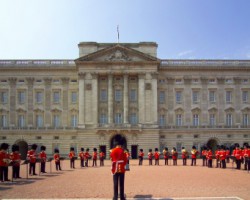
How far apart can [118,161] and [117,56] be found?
3912 cm

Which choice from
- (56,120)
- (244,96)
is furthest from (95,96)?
(244,96)

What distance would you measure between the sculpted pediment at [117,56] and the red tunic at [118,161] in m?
38.6

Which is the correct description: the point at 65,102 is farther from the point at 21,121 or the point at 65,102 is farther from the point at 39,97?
the point at 21,121

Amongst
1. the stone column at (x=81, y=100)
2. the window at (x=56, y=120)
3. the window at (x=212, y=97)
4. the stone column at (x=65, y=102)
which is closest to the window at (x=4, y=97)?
the window at (x=56, y=120)

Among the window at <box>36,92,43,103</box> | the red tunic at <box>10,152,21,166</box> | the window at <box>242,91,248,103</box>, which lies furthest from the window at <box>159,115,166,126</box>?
the red tunic at <box>10,152,21,166</box>

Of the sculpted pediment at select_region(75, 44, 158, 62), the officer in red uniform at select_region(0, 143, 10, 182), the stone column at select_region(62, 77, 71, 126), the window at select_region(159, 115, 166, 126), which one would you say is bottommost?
the officer in red uniform at select_region(0, 143, 10, 182)

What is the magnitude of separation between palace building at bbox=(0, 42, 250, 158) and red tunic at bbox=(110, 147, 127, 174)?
3676cm

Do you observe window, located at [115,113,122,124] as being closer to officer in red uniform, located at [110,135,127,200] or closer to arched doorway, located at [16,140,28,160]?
arched doorway, located at [16,140,28,160]

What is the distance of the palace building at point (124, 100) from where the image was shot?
50594mm

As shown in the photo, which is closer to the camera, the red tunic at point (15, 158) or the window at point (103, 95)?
the red tunic at point (15, 158)

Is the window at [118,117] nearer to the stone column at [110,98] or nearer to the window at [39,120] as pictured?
the stone column at [110,98]

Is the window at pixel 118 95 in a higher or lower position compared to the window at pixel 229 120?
higher

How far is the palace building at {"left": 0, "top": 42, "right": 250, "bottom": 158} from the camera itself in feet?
166

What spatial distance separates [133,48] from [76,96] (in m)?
10.9
